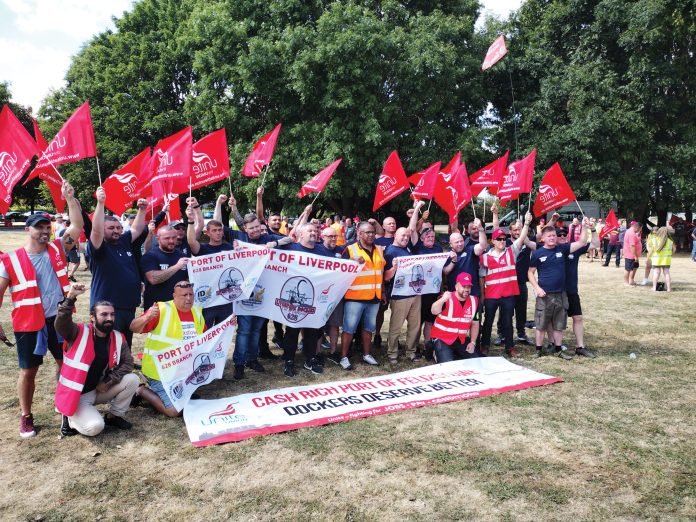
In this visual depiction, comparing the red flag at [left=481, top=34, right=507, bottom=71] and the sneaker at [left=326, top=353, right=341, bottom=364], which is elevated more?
the red flag at [left=481, top=34, right=507, bottom=71]

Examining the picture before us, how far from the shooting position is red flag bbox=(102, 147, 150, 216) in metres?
8.52

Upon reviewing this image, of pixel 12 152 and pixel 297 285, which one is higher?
pixel 12 152

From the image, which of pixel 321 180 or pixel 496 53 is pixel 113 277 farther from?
pixel 496 53

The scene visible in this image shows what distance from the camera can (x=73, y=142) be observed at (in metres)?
6.12

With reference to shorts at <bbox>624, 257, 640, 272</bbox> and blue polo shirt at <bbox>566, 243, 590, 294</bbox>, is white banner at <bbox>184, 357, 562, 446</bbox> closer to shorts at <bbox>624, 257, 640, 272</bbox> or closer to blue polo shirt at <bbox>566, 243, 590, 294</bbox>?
blue polo shirt at <bbox>566, 243, 590, 294</bbox>

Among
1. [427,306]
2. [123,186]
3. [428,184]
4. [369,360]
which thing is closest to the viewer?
[369,360]

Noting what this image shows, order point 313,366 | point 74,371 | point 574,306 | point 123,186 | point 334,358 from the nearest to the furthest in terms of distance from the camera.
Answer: point 74,371, point 313,366, point 334,358, point 574,306, point 123,186

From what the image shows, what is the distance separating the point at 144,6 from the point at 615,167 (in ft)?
90.0

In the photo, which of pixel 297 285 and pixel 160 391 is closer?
pixel 160 391

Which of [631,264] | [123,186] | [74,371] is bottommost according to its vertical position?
[74,371]

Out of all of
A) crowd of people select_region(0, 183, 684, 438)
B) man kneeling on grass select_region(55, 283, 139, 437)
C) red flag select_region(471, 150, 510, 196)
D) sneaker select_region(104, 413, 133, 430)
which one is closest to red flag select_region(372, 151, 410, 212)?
crowd of people select_region(0, 183, 684, 438)

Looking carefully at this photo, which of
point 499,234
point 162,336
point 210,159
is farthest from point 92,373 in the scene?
point 499,234

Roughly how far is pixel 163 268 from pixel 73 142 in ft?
6.11

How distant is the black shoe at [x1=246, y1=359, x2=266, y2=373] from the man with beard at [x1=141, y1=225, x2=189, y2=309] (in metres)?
1.58
